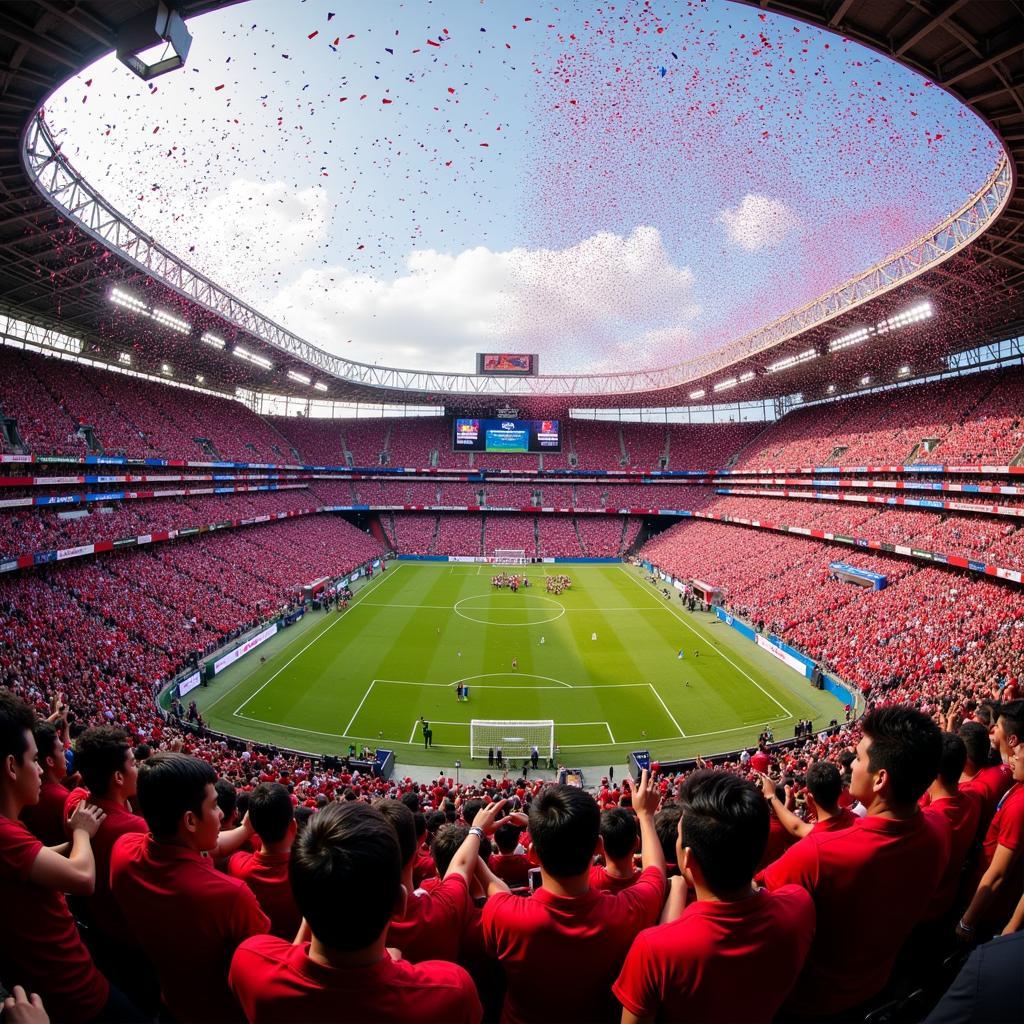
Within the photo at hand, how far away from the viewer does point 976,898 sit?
4016 mm

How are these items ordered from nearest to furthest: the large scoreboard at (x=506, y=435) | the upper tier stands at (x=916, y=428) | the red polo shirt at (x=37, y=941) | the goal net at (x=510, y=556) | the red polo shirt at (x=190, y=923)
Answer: the red polo shirt at (x=190, y=923)
the red polo shirt at (x=37, y=941)
the upper tier stands at (x=916, y=428)
the goal net at (x=510, y=556)
the large scoreboard at (x=506, y=435)

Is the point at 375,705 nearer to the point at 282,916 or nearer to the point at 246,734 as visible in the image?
the point at 246,734

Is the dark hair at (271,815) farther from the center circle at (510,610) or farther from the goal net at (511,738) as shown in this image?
the center circle at (510,610)

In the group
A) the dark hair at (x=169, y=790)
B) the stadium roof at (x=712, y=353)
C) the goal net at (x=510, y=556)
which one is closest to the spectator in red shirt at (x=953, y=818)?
the dark hair at (x=169, y=790)

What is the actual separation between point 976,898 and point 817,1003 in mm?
1700

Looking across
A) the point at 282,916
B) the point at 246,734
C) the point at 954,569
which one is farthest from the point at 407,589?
the point at 282,916

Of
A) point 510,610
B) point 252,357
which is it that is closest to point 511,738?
point 510,610

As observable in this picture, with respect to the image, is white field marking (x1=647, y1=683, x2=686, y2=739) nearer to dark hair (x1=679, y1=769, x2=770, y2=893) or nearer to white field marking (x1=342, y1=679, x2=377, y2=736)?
white field marking (x1=342, y1=679, x2=377, y2=736)

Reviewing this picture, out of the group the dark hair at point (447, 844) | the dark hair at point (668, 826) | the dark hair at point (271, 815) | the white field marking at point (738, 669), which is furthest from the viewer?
the white field marking at point (738, 669)

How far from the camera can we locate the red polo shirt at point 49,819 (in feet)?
14.7

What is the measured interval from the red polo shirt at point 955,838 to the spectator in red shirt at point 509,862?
2965 mm

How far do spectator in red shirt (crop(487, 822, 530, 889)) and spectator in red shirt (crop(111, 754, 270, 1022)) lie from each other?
7.56 feet

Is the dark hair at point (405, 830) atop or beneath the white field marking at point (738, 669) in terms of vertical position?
atop

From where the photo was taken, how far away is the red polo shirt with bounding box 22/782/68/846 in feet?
14.7
